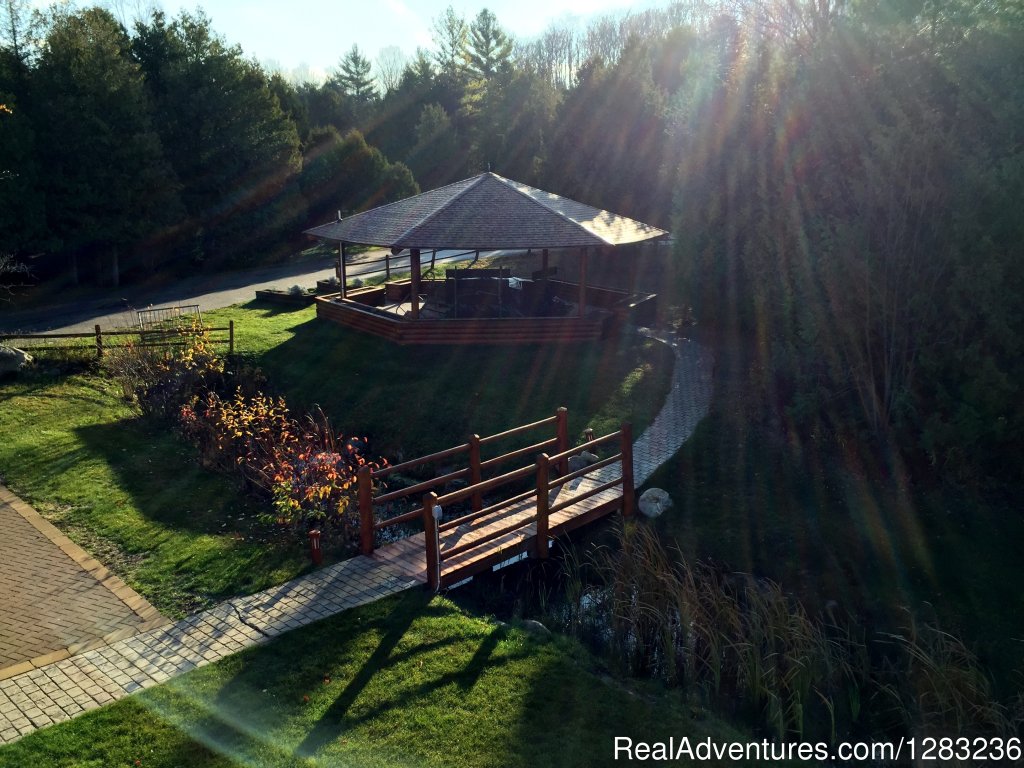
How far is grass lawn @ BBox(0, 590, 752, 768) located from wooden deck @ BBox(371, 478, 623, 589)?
3.77ft

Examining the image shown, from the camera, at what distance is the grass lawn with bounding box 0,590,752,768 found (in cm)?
607

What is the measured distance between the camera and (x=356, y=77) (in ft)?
235

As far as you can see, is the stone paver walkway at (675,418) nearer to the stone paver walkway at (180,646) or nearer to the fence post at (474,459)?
the fence post at (474,459)

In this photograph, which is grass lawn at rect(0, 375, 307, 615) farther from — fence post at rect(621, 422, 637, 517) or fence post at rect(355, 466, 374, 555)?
fence post at rect(621, 422, 637, 517)

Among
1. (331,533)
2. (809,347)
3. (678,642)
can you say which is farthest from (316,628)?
(809,347)

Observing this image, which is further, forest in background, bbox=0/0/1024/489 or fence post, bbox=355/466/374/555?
forest in background, bbox=0/0/1024/489

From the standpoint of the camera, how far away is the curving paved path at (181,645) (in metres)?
6.61

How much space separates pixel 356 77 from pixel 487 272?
58197 mm

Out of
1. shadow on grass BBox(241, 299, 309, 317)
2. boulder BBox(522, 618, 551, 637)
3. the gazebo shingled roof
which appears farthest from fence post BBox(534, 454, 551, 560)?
shadow on grass BBox(241, 299, 309, 317)

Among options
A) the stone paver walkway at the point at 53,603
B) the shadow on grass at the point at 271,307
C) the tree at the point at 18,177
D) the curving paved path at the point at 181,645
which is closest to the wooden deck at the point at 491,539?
the curving paved path at the point at 181,645

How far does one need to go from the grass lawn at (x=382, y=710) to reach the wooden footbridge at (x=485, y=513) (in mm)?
1153

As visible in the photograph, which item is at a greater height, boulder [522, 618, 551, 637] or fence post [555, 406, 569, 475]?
fence post [555, 406, 569, 475]

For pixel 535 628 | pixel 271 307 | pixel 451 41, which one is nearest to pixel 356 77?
pixel 451 41

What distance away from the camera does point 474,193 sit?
64.8 ft
